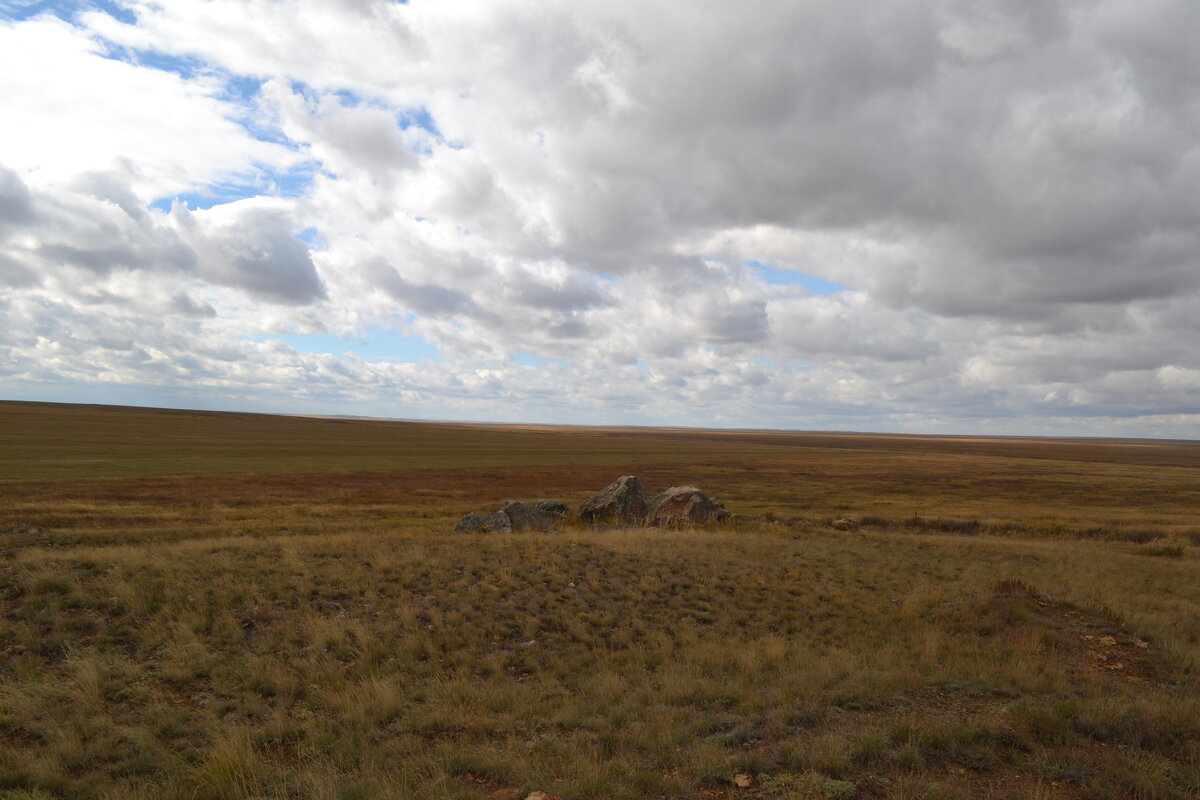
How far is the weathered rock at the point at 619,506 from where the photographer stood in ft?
111

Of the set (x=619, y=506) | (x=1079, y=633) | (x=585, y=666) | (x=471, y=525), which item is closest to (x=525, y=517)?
(x=471, y=525)

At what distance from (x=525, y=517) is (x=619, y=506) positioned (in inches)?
291

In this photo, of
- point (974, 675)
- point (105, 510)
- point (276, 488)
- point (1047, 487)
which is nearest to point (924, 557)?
point (974, 675)

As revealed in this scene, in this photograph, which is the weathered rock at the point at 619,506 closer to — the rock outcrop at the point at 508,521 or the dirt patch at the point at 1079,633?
the rock outcrop at the point at 508,521

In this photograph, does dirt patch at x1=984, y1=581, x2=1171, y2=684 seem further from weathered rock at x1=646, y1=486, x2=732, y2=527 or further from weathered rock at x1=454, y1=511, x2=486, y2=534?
weathered rock at x1=454, y1=511, x2=486, y2=534

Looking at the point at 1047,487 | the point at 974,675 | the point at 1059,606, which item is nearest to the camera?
the point at 974,675

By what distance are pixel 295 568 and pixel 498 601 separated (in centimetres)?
540

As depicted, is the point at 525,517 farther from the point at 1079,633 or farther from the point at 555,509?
the point at 1079,633

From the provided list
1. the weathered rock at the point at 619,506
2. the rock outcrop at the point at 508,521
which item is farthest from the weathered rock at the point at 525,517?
the weathered rock at the point at 619,506

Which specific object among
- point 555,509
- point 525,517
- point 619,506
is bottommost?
point 555,509

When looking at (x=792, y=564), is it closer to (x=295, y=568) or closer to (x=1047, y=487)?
(x=295, y=568)

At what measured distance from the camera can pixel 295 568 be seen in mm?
15664

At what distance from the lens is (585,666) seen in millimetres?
12297

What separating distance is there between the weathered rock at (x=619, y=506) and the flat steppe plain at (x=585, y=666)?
8.36m
